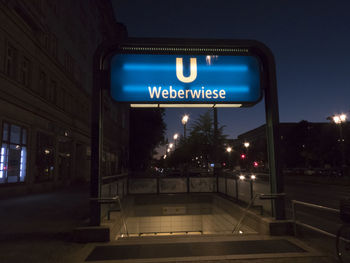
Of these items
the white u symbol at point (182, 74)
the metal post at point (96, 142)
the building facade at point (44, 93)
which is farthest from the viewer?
the building facade at point (44, 93)

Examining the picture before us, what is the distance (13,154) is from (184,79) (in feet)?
41.7

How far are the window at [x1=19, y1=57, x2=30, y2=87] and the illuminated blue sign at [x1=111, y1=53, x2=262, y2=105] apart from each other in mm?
12026

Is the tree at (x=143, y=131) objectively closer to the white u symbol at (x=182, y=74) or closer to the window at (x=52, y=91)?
the window at (x=52, y=91)

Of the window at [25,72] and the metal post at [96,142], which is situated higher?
the window at [25,72]

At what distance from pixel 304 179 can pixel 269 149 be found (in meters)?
30.2

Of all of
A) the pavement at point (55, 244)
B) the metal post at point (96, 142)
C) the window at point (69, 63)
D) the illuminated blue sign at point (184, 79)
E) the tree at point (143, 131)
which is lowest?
the pavement at point (55, 244)

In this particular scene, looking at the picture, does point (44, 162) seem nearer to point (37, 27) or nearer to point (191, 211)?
point (37, 27)

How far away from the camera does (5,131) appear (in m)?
14.6

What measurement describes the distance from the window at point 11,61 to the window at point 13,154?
2841 mm

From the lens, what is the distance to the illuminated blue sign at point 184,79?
697 centimetres

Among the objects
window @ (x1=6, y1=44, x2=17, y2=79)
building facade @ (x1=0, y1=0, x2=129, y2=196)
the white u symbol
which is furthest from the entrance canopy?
window @ (x1=6, y1=44, x2=17, y2=79)

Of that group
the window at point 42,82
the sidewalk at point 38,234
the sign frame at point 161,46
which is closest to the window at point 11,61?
the window at point 42,82

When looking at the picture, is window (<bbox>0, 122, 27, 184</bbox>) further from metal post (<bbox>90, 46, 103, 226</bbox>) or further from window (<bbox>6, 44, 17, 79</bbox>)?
metal post (<bbox>90, 46, 103, 226</bbox>)

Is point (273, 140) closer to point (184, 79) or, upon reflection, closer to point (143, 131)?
point (184, 79)
